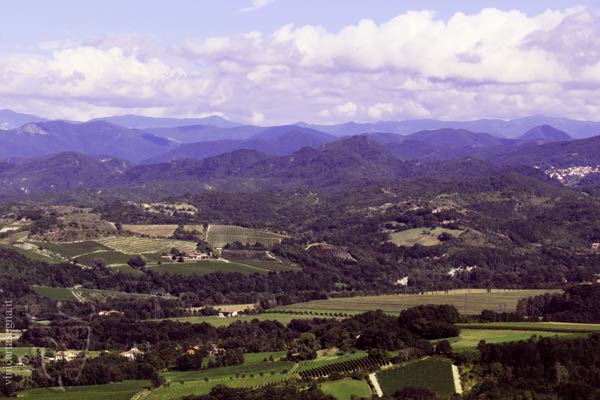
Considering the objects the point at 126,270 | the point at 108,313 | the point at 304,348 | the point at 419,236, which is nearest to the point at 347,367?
the point at 304,348

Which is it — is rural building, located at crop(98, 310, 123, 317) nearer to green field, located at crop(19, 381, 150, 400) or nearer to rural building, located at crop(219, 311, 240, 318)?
rural building, located at crop(219, 311, 240, 318)

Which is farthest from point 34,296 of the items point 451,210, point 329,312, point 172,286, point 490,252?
point 451,210

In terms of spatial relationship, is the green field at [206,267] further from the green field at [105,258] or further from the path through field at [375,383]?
the path through field at [375,383]

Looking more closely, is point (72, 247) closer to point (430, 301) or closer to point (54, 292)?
point (54, 292)

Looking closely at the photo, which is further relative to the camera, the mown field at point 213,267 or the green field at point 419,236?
the green field at point 419,236

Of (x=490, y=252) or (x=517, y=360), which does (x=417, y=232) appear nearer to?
(x=490, y=252)

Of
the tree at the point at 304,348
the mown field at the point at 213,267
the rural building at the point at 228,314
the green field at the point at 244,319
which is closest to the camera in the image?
the tree at the point at 304,348

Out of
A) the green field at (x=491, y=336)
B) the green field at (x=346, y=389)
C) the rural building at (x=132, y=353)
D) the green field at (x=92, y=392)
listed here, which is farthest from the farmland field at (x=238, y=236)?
the green field at (x=346, y=389)
